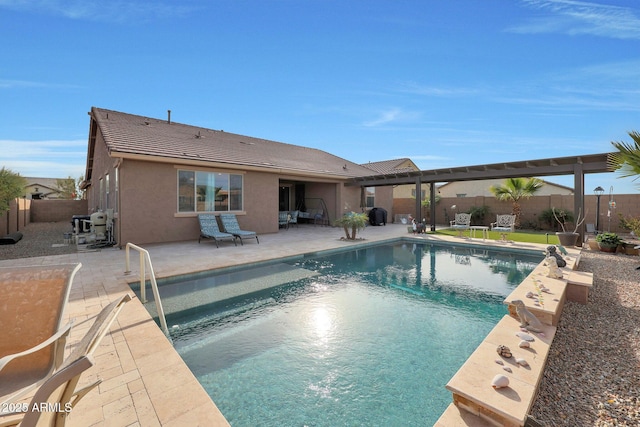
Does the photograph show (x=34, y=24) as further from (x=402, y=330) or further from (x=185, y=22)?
(x=402, y=330)

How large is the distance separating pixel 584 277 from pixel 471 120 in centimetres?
1209

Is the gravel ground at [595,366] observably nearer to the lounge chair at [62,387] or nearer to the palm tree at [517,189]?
the lounge chair at [62,387]

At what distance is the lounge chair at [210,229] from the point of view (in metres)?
9.87

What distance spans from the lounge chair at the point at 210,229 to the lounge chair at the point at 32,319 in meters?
7.80

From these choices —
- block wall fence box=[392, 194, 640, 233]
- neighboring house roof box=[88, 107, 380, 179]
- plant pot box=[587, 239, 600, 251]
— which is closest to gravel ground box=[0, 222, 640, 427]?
plant pot box=[587, 239, 600, 251]

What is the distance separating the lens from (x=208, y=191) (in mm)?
11375

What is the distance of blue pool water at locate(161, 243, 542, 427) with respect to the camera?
Answer: 8.91 feet

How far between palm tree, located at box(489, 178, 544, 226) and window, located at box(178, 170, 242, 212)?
47.0 feet

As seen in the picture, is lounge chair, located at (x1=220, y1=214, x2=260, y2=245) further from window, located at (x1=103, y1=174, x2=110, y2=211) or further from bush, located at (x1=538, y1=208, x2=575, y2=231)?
bush, located at (x1=538, y1=208, x2=575, y2=231)

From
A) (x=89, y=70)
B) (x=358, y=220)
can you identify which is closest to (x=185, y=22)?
(x=89, y=70)

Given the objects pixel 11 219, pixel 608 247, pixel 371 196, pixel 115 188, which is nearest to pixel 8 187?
pixel 11 219

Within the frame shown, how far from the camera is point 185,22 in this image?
29.4 ft

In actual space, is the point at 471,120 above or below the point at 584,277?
above

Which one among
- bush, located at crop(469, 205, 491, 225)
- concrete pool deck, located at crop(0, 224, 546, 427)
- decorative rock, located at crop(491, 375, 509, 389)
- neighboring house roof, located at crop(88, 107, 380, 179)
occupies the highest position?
neighboring house roof, located at crop(88, 107, 380, 179)
